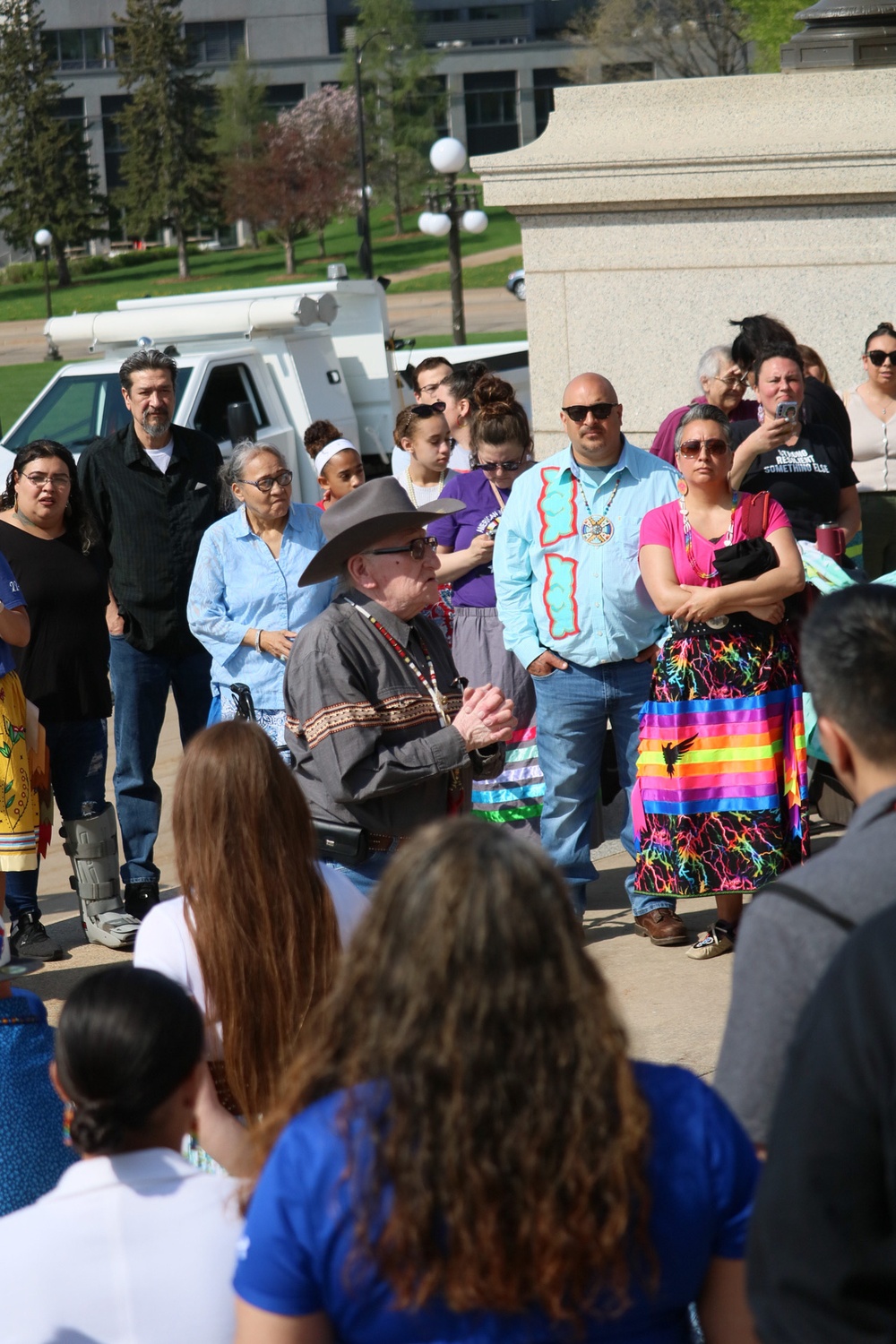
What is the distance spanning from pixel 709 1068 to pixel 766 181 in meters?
4.79

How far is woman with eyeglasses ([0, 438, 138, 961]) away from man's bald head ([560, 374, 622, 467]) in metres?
2.08

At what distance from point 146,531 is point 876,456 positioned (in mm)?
3446

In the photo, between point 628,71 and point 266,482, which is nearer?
point 266,482

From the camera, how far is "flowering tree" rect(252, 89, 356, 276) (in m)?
63.0

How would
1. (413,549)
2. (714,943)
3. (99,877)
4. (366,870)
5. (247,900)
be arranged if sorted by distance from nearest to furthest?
(247,900), (366,870), (413,549), (714,943), (99,877)

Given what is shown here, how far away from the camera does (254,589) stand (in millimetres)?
6375

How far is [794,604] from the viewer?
5.65 metres

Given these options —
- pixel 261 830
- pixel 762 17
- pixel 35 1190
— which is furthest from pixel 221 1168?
pixel 762 17

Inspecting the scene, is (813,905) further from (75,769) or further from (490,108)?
(490,108)

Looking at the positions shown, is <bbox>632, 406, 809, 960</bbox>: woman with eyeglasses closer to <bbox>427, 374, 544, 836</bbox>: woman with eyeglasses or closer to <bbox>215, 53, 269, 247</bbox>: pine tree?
<bbox>427, 374, 544, 836</bbox>: woman with eyeglasses

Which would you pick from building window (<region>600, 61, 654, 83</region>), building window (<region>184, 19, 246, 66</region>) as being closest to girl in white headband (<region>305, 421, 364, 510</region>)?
building window (<region>600, 61, 654, 83</region>)

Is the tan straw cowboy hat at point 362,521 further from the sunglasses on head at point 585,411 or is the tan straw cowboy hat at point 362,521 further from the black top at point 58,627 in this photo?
the black top at point 58,627

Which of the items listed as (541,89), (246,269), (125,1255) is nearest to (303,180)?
(246,269)

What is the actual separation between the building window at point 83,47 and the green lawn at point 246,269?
20.7 metres
